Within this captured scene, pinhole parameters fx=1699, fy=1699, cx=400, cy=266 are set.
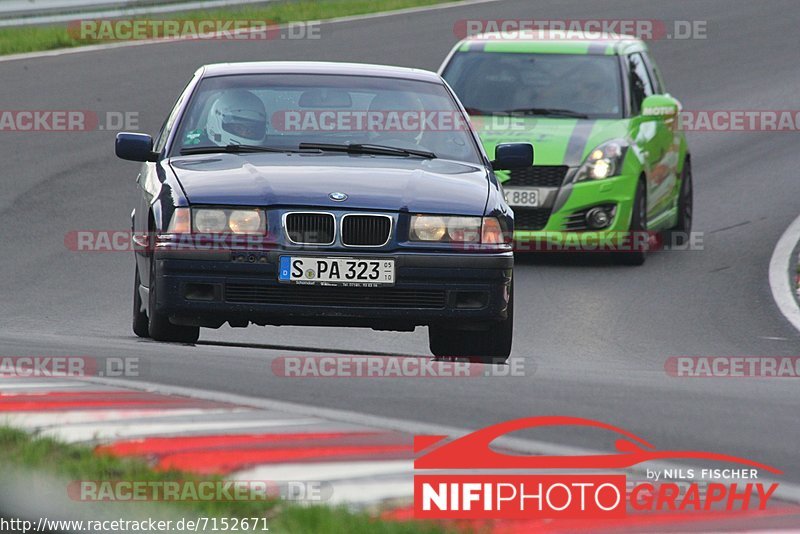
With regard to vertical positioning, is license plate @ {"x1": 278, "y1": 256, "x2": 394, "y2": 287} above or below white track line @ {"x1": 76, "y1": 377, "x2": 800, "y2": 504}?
above

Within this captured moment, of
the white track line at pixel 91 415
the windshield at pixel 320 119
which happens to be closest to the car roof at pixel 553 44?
the windshield at pixel 320 119

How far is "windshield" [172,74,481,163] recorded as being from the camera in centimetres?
899

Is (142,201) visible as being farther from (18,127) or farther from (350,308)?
(18,127)

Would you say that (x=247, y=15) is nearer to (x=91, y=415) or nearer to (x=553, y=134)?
(x=553, y=134)

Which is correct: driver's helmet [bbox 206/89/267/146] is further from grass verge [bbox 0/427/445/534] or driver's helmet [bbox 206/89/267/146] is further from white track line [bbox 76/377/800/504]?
grass verge [bbox 0/427/445/534]

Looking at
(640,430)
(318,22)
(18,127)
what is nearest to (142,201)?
(640,430)

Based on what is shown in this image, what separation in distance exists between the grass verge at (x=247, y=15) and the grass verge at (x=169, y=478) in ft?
53.7

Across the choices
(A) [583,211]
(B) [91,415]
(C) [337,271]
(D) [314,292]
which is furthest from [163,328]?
(A) [583,211]

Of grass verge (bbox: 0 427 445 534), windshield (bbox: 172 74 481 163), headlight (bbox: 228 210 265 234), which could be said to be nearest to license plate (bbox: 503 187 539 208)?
windshield (bbox: 172 74 481 163)

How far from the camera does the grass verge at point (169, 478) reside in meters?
4.31

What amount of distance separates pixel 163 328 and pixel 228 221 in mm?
883

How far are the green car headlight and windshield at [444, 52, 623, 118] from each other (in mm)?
5742

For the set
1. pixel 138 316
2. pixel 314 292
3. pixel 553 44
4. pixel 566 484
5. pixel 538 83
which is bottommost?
pixel 566 484

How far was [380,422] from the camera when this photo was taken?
5.73 m
